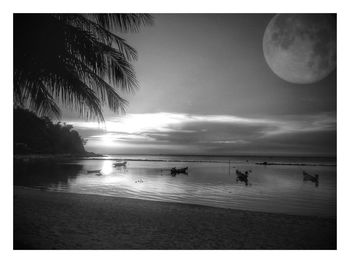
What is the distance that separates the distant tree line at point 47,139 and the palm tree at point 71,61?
112 ft

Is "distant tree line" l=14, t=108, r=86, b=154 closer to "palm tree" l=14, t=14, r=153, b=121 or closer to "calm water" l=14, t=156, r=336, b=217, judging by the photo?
"calm water" l=14, t=156, r=336, b=217

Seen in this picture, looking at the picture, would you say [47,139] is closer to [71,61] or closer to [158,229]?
[71,61]

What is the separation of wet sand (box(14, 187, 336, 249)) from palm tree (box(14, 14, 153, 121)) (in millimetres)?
1733

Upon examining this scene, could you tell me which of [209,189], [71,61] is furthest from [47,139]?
[71,61]

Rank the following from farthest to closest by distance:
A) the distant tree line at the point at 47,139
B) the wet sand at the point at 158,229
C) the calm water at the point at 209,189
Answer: the distant tree line at the point at 47,139
the calm water at the point at 209,189
the wet sand at the point at 158,229

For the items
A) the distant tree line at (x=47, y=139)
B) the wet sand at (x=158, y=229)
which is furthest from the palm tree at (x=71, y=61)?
the distant tree line at (x=47, y=139)

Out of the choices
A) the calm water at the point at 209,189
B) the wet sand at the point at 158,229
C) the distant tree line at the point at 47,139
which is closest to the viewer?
the wet sand at the point at 158,229

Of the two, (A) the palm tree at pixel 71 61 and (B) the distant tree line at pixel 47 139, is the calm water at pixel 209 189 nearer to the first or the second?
(A) the palm tree at pixel 71 61

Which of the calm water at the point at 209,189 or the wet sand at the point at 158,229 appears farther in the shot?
the calm water at the point at 209,189

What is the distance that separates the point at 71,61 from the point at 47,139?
172 ft

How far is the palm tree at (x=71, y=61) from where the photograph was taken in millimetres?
3283

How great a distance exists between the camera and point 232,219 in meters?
4.85

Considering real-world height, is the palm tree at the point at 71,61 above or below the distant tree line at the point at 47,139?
above
